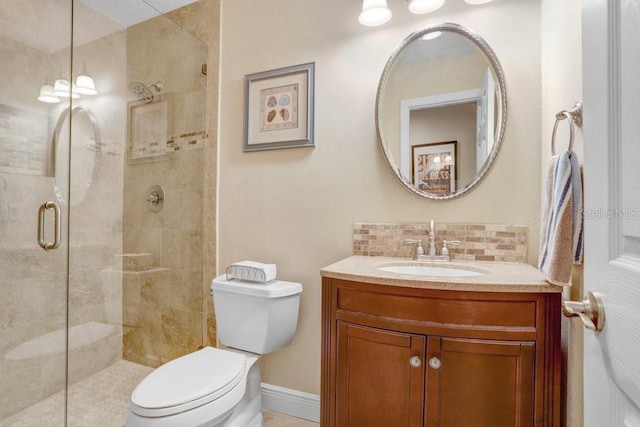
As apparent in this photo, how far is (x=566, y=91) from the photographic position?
3.62 ft

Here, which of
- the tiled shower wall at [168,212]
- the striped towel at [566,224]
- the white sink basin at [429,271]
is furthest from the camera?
the tiled shower wall at [168,212]

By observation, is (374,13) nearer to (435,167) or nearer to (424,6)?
(424,6)

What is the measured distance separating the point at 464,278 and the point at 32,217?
7.02ft

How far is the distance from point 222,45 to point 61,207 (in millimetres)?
1365

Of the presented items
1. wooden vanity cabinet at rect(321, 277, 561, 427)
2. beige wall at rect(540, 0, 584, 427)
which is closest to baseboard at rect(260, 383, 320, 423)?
wooden vanity cabinet at rect(321, 277, 561, 427)

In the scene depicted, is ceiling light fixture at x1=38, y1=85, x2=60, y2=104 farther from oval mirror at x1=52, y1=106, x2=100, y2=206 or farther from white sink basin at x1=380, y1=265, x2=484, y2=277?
white sink basin at x1=380, y1=265, x2=484, y2=277

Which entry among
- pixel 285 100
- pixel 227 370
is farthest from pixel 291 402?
pixel 285 100

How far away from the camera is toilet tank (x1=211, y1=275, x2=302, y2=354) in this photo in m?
1.54

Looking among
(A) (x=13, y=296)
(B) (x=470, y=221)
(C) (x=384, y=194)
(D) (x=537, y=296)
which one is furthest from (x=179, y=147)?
(D) (x=537, y=296)

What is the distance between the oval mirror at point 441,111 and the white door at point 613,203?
905 millimetres

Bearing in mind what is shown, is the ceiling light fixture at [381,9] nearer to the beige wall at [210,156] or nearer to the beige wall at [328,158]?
the beige wall at [328,158]

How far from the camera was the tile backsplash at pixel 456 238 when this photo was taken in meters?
1.40

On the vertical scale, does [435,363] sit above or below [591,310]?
below

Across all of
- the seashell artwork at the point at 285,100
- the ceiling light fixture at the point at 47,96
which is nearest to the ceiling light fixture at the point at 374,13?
the seashell artwork at the point at 285,100
